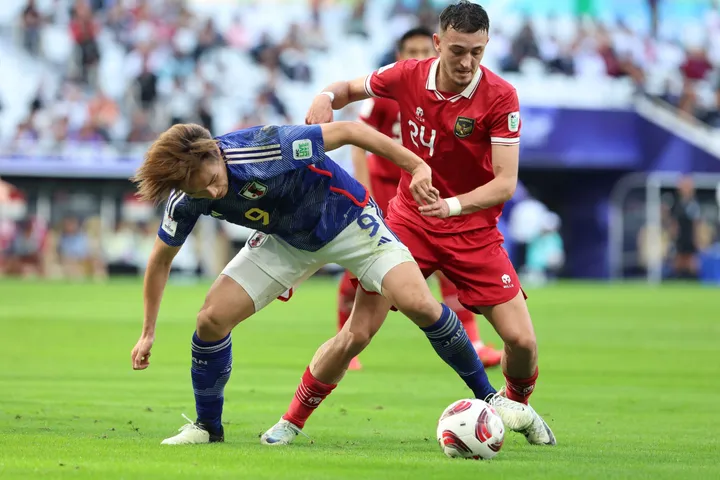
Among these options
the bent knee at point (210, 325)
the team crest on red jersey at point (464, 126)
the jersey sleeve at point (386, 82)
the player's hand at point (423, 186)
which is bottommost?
the bent knee at point (210, 325)

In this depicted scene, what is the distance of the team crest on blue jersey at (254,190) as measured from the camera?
20.0ft

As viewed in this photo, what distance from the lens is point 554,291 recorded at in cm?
2648

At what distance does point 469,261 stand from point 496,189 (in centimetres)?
50

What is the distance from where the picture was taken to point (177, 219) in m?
6.13

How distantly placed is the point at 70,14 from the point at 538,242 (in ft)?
43.7

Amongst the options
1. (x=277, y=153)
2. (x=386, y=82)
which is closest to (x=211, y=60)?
(x=386, y=82)

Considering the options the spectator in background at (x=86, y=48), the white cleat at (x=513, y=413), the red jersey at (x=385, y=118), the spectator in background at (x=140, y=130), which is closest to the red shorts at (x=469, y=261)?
the white cleat at (x=513, y=413)

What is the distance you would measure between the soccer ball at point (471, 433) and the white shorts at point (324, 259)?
0.83 metres

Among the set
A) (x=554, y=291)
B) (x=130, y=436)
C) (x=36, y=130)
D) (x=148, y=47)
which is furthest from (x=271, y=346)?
(x=148, y=47)

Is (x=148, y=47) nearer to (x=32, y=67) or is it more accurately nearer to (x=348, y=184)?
(x=32, y=67)

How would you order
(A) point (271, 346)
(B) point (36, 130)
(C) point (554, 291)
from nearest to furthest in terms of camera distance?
(A) point (271, 346) → (C) point (554, 291) → (B) point (36, 130)

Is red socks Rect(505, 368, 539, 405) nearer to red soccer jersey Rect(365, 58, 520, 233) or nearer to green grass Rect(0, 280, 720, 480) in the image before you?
green grass Rect(0, 280, 720, 480)

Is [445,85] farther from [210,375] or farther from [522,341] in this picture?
[210,375]

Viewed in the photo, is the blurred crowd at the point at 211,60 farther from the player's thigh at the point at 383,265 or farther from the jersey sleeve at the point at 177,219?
the jersey sleeve at the point at 177,219
